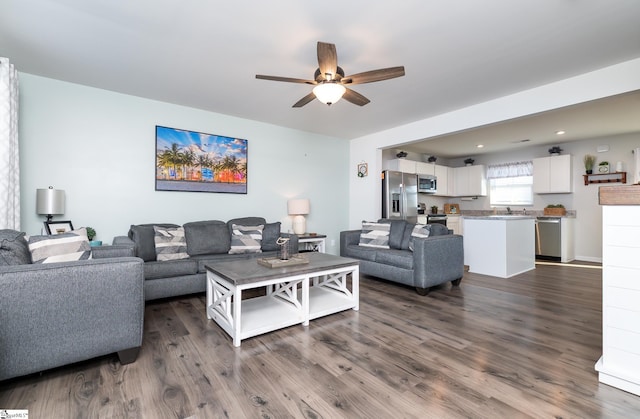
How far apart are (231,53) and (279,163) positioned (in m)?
2.44

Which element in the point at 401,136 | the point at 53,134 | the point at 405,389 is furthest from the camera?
the point at 401,136

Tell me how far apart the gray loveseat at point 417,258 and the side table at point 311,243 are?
64 cm

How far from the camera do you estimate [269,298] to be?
3.01 metres

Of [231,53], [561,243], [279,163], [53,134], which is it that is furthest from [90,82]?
[561,243]

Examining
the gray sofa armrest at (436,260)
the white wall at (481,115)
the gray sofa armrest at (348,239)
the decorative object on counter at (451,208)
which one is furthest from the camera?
the decorative object on counter at (451,208)

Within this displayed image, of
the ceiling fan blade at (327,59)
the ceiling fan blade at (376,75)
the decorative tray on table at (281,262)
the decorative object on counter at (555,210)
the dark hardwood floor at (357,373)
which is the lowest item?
the dark hardwood floor at (357,373)

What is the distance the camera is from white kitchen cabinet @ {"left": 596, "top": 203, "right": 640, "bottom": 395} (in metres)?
1.60

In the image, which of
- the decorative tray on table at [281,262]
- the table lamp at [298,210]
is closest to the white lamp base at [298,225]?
the table lamp at [298,210]

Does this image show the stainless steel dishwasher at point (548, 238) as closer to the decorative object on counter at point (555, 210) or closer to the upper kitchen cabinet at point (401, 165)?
the decorative object on counter at point (555, 210)

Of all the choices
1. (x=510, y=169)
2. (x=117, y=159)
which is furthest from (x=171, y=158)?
(x=510, y=169)

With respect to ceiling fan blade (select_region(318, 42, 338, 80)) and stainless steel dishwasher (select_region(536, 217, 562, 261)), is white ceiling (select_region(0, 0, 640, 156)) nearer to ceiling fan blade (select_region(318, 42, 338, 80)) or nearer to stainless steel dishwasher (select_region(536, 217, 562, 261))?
ceiling fan blade (select_region(318, 42, 338, 80))

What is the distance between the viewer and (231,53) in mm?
2650

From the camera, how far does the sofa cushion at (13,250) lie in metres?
1.79

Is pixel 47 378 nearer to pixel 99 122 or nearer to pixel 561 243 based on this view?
pixel 99 122
